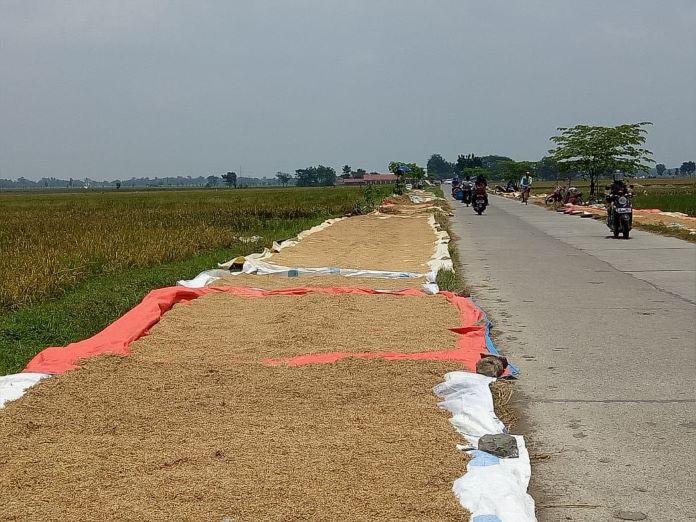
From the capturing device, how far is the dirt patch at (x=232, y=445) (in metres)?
3.45

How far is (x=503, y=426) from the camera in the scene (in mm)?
4613

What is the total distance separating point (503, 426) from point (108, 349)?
340 cm

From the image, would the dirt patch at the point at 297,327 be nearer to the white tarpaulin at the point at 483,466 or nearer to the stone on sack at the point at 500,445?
the white tarpaulin at the point at 483,466

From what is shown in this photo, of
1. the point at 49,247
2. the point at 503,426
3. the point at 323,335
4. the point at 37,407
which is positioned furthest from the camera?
the point at 49,247

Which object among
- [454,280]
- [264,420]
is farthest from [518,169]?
[264,420]

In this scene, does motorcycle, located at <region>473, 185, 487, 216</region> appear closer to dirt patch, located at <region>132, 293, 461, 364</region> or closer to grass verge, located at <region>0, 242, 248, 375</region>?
grass verge, located at <region>0, 242, 248, 375</region>

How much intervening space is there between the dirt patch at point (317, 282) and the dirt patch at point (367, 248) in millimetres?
1164

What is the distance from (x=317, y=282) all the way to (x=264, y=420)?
609 cm

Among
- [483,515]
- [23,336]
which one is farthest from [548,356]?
[23,336]

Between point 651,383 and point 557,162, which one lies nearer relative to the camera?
point 651,383

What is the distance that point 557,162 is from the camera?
40062mm

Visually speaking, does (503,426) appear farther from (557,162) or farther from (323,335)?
(557,162)

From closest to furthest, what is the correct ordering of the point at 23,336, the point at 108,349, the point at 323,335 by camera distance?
the point at 108,349 → the point at 323,335 → the point at 23,336

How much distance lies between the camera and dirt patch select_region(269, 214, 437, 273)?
1298cm
